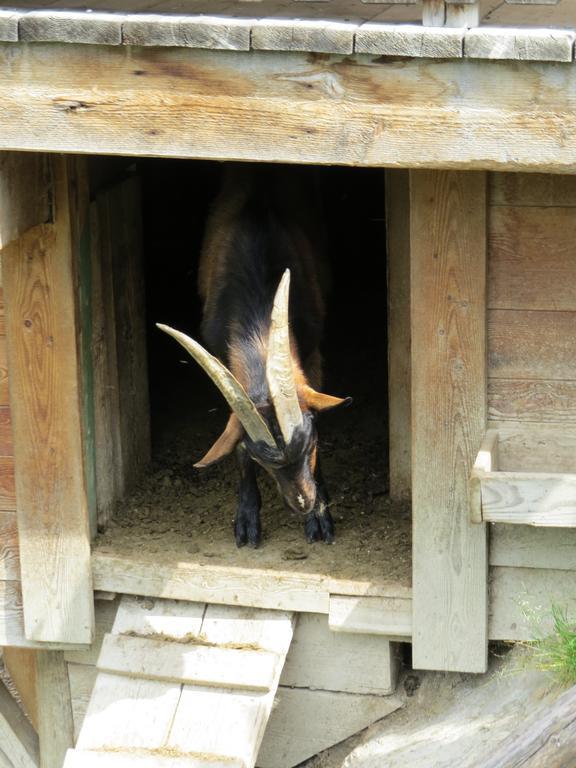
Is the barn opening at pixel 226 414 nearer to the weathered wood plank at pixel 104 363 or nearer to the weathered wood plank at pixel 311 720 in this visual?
the weathered wood plank at pixel 104 363

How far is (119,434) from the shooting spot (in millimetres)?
6762

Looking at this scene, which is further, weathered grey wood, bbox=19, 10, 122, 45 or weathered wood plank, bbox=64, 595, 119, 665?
weathered wood plank, bbox=64, 595, 119, 665

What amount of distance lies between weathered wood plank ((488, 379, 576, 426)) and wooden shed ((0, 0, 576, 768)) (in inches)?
0.5

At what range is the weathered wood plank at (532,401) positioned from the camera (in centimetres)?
525

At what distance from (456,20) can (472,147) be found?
0.40 metres

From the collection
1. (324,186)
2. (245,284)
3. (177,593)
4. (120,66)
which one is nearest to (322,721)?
(177,593)

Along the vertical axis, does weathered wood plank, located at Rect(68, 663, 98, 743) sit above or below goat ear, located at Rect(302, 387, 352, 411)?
below

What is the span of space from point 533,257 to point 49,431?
2.20m

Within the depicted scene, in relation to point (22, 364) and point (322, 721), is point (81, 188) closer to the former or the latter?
point (22, 364)

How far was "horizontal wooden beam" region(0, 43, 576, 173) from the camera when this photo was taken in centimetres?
422

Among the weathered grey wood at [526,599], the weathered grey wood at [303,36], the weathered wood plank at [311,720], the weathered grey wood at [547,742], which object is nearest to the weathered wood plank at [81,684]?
the weathered wood plank at [311,720]

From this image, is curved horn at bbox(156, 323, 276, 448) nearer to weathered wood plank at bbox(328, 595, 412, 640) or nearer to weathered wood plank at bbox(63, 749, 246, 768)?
weathered wood plank at bbox(328, 595, 412, 640)

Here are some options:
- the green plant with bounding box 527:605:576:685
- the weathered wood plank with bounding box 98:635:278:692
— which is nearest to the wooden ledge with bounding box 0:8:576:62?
the green plant with bounding box 527:605:576:685

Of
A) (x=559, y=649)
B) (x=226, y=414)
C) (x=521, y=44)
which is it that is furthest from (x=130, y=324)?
(x=521, y=44)
